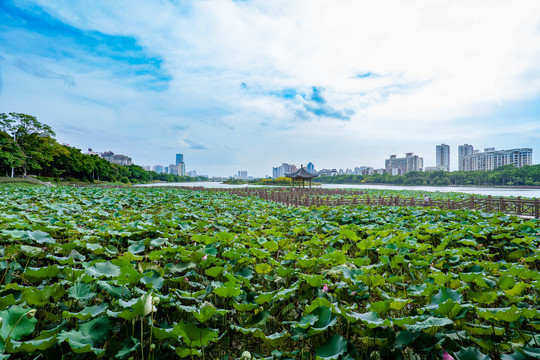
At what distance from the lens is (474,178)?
A: 66500mm

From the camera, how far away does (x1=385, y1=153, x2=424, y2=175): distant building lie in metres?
118

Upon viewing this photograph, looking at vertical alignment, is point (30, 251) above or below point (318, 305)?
above

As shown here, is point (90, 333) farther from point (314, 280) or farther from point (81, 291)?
point (314, 280)

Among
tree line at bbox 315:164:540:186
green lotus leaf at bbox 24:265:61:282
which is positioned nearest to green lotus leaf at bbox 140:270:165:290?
green lotus leaf at bbox 24:265:61:282

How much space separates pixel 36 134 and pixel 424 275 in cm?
4976

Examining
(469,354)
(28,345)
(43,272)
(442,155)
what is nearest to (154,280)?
(43,272)

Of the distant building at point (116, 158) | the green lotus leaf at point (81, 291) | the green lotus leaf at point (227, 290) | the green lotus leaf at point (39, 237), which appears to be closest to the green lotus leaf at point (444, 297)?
the green lotus leaf at point (227, 290)

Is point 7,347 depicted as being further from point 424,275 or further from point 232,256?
point 424,275

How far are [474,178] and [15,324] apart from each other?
277 ft

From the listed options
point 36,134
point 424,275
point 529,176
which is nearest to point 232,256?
point 424,275

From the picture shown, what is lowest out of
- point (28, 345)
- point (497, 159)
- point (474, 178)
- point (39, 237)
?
point (28, 345)

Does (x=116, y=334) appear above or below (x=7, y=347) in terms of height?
below

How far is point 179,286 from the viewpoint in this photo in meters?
2.67

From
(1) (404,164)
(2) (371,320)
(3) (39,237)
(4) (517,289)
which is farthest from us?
(1) (404,164)
